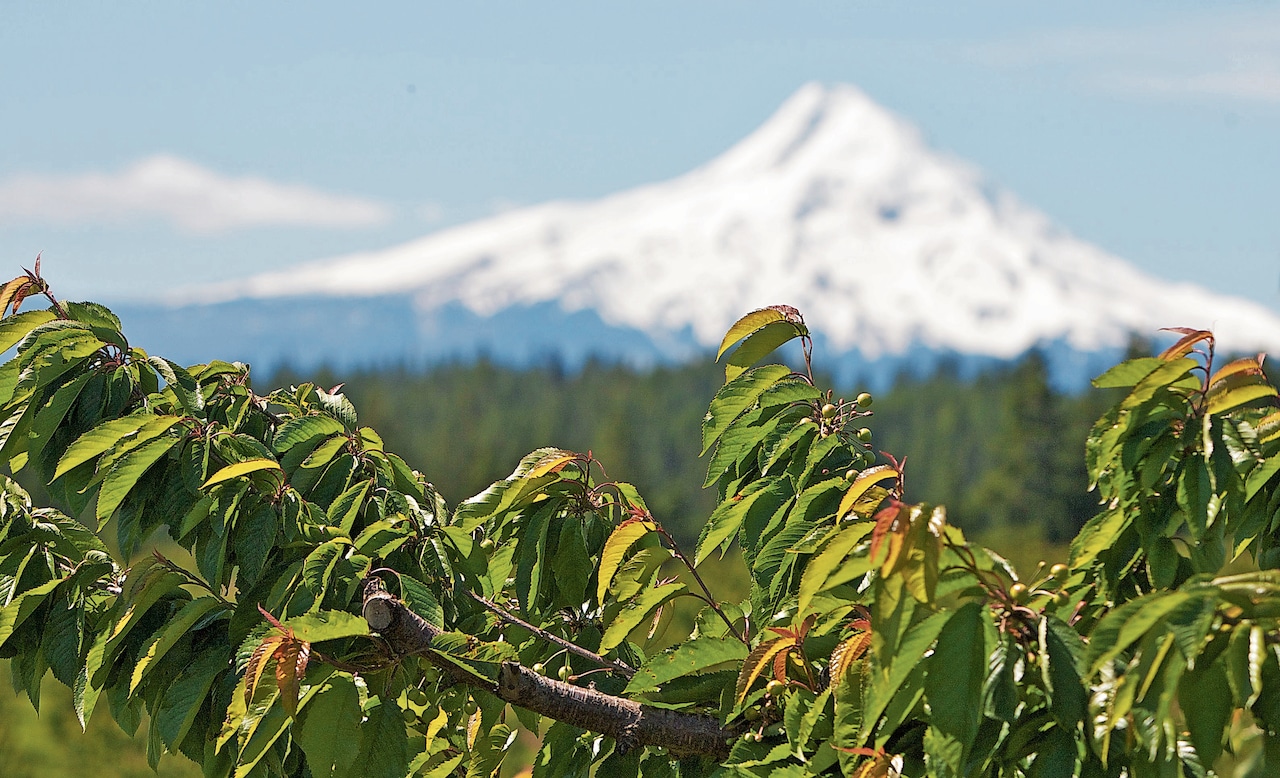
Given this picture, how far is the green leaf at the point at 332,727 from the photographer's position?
192 centimetres

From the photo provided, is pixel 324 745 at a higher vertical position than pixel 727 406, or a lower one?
lower

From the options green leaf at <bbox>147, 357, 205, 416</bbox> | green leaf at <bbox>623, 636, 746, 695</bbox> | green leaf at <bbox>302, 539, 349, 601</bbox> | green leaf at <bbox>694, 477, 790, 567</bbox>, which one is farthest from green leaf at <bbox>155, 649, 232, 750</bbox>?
green leaf at <bbox>694, 477, 790, 567</bbox>

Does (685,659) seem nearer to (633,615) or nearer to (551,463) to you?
(633,615)

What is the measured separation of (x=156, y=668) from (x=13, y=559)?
0.46 metres

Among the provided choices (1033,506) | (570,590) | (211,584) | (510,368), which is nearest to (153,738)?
(211,584)

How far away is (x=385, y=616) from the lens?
204 centimetres

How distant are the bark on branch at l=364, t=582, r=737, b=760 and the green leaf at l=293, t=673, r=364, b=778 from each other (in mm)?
Result: 132

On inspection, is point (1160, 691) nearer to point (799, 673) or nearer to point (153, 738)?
point (799, 673)

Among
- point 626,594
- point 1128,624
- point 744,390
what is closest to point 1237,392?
point 1128,624

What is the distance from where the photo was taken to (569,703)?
7.10 ft

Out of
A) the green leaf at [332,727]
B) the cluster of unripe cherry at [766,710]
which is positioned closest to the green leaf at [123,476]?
the green leaf at [332,727]

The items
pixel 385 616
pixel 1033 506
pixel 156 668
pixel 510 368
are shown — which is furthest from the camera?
pixel 510 368

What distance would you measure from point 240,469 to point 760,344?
41.9 inches

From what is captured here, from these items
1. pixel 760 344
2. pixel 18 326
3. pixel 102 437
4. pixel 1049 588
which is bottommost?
pixel 1049 588
